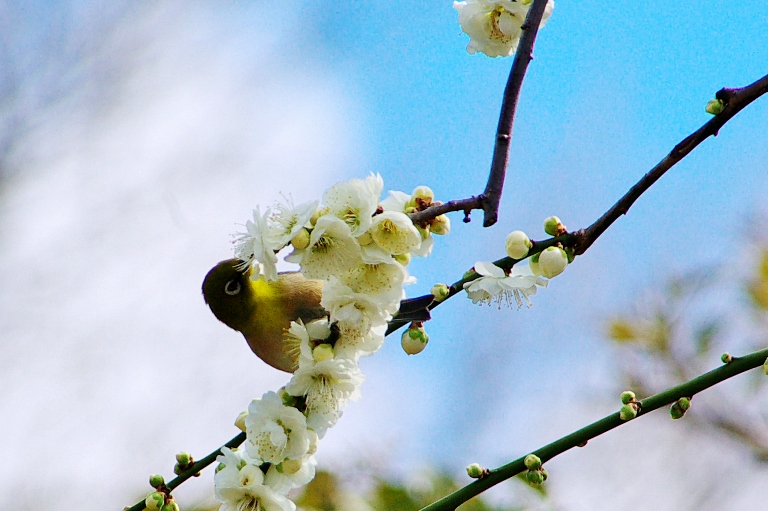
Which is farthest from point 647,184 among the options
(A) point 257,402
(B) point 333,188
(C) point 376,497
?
(C) point 376,497

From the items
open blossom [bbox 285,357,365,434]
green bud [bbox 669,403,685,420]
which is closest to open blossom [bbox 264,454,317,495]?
open blossom [bbox 285,357,365,434]

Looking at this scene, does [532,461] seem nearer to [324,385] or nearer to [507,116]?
[324,385]

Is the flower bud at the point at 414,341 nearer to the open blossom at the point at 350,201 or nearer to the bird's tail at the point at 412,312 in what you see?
the bird's tail at the point at 412,312

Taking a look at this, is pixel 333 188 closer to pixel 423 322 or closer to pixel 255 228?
pixel 255 228

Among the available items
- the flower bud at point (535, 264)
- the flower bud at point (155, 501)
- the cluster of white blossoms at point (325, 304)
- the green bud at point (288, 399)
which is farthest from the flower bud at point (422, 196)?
the flower bud at point (155, 501)

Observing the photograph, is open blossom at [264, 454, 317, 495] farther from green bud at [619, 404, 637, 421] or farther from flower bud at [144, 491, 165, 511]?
green bud at [619, 404, 637, 421]
